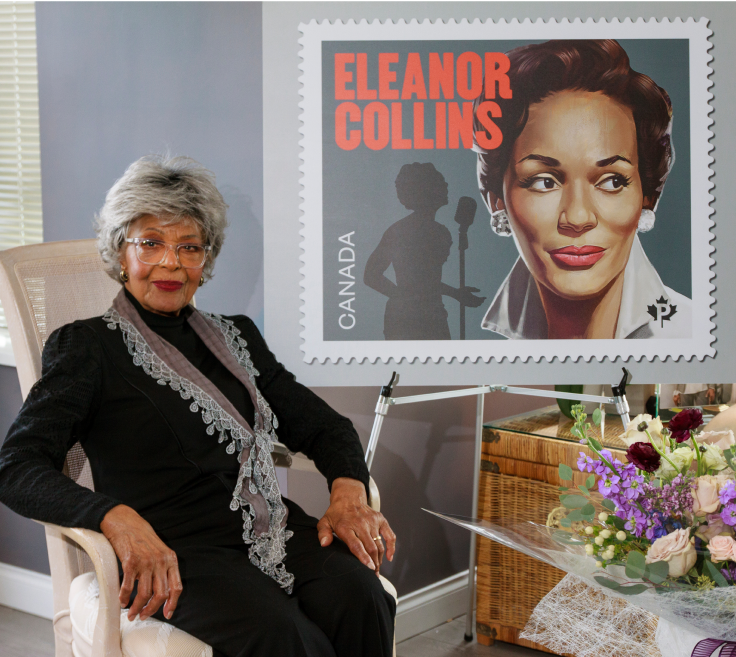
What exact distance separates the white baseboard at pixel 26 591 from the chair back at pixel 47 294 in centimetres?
98

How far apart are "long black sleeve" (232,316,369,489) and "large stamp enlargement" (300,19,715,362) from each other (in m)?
0.14

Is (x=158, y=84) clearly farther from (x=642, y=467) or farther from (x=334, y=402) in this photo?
(x=642, y=467)

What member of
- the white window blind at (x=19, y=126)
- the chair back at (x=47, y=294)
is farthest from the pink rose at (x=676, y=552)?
the white window blind at (x=19, y=126)

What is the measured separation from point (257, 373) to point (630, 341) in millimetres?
874

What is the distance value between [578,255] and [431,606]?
1.37 m

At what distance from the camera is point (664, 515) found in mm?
992

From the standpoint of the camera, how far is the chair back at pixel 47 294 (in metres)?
1.66

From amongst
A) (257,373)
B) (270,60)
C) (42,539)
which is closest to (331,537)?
(257,373)

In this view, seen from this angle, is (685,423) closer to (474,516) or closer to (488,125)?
(488,125)

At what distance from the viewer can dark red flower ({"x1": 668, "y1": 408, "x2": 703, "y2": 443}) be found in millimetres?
1053

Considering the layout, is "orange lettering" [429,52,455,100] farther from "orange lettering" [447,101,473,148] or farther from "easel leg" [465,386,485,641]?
"easel leg" [465,386,485,641]

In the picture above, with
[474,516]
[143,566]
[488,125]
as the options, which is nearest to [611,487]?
[143,566]

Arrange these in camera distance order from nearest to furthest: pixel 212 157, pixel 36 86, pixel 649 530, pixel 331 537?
1. pixel 649 530
2. pixel 331 537
3. pixel 212 157
4. pixel 36 86

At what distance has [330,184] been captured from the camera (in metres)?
1.75
